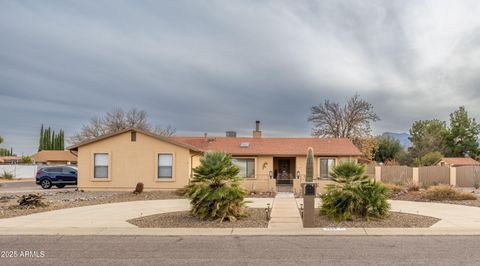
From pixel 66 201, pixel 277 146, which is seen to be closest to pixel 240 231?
pixel 66 201

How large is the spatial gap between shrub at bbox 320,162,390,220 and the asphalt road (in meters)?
2.44

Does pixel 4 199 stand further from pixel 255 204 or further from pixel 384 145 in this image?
pixel 384 145

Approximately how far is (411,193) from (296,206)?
7.93 metres

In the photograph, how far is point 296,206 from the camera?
17453mm

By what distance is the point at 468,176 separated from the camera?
31.6 metres

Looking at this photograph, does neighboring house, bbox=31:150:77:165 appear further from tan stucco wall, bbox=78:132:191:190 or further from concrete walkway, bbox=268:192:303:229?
concrete walkway, bbox=268:192:303:229

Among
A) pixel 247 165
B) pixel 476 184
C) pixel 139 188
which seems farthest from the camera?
pixel 247 165

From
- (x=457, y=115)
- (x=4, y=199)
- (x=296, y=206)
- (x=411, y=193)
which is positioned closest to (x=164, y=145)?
(x=4, y=199)

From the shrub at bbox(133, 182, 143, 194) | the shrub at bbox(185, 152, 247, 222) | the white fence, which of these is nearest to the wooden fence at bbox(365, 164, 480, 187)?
the shrub at bbox(133, 182, 143, 194)

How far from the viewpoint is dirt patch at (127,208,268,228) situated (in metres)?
12.7

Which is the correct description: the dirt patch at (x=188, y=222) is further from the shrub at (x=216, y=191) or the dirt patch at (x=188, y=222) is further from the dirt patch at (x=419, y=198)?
the dirt patch at (x=419, y=198)

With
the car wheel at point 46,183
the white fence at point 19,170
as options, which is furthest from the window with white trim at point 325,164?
the white fence at point 19,170

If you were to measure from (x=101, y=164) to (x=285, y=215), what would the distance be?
14464mm

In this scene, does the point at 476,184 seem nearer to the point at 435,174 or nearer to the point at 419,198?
the point at 435,174
